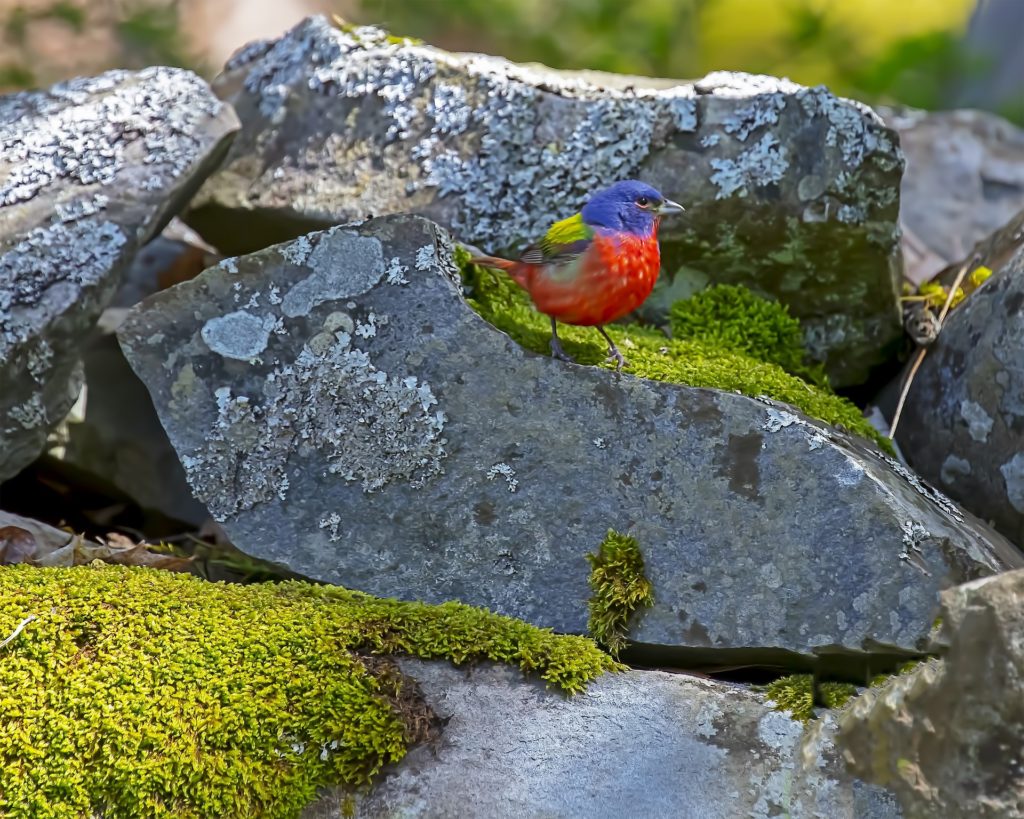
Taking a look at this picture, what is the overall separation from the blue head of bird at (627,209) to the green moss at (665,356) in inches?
18.2

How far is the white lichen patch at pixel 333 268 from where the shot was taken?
11.8ft

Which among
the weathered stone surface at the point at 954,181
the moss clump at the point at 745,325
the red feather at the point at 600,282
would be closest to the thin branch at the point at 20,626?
the red feather at the point at 600,282

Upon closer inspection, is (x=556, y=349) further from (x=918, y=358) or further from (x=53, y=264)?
(x=53, y=264)

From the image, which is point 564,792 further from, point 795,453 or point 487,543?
point 795,453

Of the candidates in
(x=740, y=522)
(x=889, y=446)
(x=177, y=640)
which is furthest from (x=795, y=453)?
(x=177, y=640)

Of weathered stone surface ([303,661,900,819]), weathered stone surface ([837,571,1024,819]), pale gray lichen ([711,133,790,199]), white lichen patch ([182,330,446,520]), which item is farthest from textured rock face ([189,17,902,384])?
weathered stone surface ([837,571,1024,819])

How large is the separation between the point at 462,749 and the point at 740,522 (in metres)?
1.16

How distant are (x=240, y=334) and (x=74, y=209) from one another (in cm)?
96

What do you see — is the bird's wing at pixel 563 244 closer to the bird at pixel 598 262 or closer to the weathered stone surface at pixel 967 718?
the bird at pixel 598 262

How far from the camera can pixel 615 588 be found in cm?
316

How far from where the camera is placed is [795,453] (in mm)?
3199

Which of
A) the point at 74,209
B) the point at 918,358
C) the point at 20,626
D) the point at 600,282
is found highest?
the point at 600,282

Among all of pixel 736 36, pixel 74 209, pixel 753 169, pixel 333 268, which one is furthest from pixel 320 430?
pixel 736 36

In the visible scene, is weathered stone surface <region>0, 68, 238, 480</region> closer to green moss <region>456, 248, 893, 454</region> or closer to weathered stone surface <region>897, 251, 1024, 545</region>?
green moss <region>456, 248, 893, 454</region>
